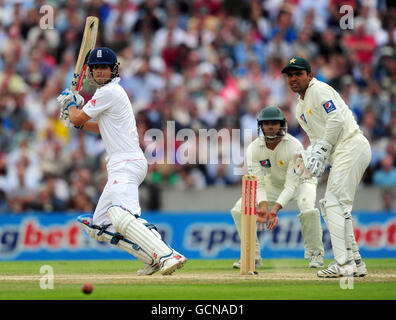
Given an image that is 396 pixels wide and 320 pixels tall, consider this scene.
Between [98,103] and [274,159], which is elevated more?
[98,103]

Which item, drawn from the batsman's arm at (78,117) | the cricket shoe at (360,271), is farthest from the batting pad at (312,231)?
the batsman's arm at (78,117)

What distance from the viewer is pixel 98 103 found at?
8.31 metres

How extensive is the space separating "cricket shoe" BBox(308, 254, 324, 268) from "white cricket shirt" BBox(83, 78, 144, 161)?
8.76 ft

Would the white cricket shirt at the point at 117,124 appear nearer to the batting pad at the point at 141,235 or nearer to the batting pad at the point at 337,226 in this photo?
the batting pad at the point at 141,235

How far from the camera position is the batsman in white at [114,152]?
8.23 meters

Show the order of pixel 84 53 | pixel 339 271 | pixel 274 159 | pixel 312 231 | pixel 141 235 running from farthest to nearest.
A: pixel 274 159
pixel 312 231
pixel 84 53
pixel 339 271
pixel 141 235

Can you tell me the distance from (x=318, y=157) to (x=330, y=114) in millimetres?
437

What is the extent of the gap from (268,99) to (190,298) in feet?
29.8

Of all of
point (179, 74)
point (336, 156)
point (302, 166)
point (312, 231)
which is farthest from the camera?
point (179, 74)

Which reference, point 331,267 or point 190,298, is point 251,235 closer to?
point 331,267

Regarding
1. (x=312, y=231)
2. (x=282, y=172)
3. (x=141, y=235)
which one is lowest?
(x=312, y=231)

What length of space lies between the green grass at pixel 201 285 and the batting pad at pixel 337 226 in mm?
284

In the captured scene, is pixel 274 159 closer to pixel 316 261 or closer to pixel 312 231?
pixel 312 231

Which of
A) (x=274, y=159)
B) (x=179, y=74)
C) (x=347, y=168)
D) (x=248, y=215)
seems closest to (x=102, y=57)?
(x=248, y=215)
